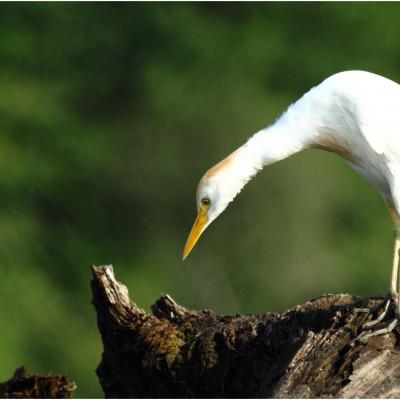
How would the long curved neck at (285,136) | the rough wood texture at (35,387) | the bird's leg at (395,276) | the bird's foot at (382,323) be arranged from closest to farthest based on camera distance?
the rough wood texture at (35,387), the bird's foot at (382,323), the bird's leg at (395,276), the long curved neck at (285,136)

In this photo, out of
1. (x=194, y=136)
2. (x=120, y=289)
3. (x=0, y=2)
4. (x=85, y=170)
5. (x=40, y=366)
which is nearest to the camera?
(x=120, y=289)

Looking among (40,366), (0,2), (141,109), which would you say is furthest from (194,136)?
(0,2)

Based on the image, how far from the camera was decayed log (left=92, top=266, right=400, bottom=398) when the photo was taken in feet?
12.8

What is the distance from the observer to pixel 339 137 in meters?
4.97

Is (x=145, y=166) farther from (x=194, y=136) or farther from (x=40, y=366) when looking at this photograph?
(x=40, y=366)

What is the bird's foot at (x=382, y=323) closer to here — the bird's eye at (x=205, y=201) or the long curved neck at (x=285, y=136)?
the long curved neck at (x=285, y=136)

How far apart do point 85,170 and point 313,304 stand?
4869mm

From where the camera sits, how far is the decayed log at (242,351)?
3910mm

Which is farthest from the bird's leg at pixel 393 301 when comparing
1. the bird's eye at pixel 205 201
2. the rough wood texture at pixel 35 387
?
the rough wood texture at pixel 35 387

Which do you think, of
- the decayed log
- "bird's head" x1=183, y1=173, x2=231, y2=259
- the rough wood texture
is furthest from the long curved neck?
the rough wood texture

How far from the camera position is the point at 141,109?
9.52m

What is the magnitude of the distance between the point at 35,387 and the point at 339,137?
1.87 meters

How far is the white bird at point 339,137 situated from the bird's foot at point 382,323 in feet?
0.29

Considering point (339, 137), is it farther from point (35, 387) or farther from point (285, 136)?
point (35, 387)
